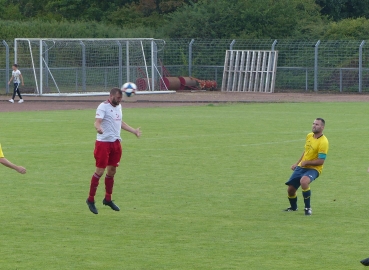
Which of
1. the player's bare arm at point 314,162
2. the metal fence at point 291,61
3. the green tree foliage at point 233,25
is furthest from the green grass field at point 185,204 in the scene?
the green tree foliage at point 233,25

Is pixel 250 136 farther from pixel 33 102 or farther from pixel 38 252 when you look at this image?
pixel 33 102

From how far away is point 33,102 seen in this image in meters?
37.1

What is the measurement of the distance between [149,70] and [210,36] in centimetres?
649

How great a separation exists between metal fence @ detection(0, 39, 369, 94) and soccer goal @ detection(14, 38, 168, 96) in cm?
94

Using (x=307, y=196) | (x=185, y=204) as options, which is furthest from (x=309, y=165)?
(x=185, y=204)

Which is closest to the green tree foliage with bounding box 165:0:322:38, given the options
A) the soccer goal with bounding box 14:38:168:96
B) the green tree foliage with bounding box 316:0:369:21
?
the soccer goal with bounding box 14:38:168:96

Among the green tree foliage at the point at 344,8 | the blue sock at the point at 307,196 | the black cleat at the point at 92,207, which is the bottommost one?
the black cleat at the point at 92,207

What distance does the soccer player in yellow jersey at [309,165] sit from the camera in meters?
11.6

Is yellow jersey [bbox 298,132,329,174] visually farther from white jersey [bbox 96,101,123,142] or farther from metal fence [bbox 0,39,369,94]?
metal fence [bbox 0,39,369,94]

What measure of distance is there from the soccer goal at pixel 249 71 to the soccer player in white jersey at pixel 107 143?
32679 millimetres

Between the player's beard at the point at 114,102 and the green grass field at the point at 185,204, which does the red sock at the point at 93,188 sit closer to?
the green grass field at the point at 185,204

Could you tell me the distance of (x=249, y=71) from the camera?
147 ft

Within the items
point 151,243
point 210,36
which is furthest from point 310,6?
point 151,243

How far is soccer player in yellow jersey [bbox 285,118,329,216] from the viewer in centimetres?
1158
